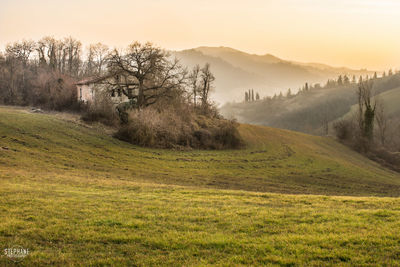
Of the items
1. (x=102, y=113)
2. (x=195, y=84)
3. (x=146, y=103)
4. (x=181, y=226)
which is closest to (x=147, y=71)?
(x=146, y=103)

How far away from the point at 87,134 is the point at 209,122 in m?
24.3

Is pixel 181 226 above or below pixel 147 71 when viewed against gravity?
below

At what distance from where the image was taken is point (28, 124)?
36938mm

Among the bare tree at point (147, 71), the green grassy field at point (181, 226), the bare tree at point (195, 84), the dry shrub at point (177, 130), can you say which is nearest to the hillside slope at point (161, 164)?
the green grassy field at point (181, 226)

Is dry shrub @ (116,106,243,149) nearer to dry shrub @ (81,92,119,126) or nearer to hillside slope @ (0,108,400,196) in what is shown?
hillside slope @ (0,108,400,196)

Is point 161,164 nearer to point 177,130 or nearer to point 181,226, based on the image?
point 177,130

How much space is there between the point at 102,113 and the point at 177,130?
13.1m

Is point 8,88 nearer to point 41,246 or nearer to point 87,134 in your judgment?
point 87,134

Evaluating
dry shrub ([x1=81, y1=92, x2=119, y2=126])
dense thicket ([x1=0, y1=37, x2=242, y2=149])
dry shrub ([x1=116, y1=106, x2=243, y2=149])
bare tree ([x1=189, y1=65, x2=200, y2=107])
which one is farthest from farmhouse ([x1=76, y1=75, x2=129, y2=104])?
bare tree ([x1=189, y1=65, x2=200, y2=107])

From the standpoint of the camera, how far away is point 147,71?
55.8 meters

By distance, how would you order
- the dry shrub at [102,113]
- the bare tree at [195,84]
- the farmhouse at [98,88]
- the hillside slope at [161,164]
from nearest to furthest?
the hillside slope at [161,164], the dry shrub at [102,113], the farmhouse at [98,88], the bare tree at [195,84]

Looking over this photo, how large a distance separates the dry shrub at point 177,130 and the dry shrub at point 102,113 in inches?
193

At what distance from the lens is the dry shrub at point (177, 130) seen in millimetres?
45031

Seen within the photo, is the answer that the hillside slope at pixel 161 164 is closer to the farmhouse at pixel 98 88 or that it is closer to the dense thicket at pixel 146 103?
the dense thicket at pixel 146 103
